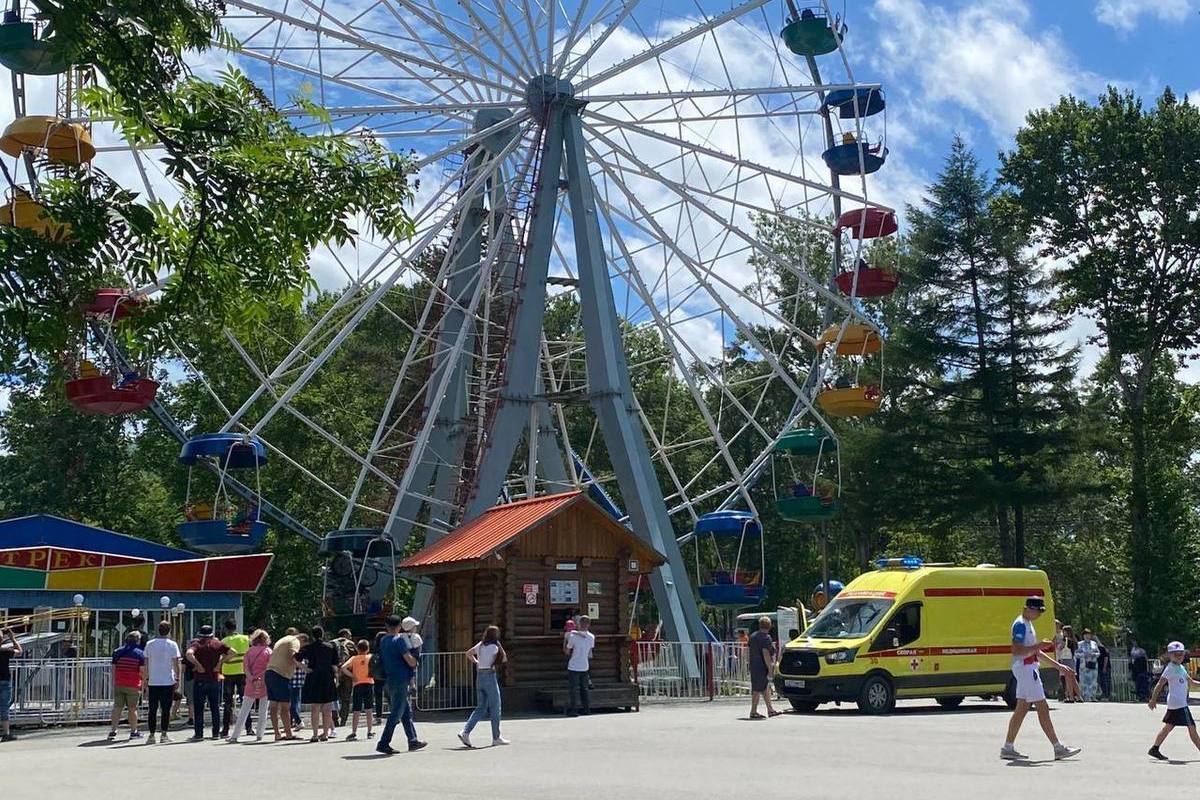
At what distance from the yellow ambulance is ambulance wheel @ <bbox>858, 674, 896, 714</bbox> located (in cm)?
2

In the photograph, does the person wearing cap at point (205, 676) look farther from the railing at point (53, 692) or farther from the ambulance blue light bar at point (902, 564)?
the ambulance blue light bar at point (902, 564)

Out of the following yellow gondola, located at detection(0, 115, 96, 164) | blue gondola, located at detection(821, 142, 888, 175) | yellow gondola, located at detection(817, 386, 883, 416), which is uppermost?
blue gondola, located at detection(821, 142, 888, 175)

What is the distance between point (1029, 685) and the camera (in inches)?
614

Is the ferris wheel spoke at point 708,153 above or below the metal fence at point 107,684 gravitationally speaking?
above

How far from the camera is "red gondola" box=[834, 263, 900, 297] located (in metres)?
32.3

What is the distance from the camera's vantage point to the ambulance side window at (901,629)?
23875 millimetres

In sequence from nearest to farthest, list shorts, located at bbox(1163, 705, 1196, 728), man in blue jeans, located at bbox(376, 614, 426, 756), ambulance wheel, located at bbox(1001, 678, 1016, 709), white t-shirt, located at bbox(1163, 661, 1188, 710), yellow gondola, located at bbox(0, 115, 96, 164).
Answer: shorts, located at bbox(1163, 705, 1196, 728)
white t-shirt, located at bbox(1163, 661, 1188, 710)
man in blue jeans, located at bbox(376, 614, 426, 756)
yellow gondola, located at bbox(0, 115, 96, 164)
ambulance wheel, located at bbox(1001, 678, 1016, 709)

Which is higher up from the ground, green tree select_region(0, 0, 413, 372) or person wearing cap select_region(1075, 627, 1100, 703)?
green tree select_region(0, 0, 413, 372)

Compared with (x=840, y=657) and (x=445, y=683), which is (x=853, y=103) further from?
(x=445, y=683)

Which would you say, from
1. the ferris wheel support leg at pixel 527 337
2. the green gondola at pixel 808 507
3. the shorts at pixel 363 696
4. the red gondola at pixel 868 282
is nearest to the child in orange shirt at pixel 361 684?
the shorts at pixel 363 696

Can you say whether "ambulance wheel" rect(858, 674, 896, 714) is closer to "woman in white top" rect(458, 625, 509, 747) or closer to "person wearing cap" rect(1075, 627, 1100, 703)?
"woman in white top" rect(458, 625, 509, 747)

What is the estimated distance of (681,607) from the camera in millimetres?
29500

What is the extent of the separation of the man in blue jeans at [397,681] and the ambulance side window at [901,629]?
29.3 feet

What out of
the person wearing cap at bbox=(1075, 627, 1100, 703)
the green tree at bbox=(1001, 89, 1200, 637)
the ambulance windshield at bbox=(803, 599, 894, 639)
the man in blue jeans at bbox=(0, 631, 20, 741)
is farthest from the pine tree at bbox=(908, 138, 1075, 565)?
the man in blue jeans at bbox=(0, 631, 20, 741)
